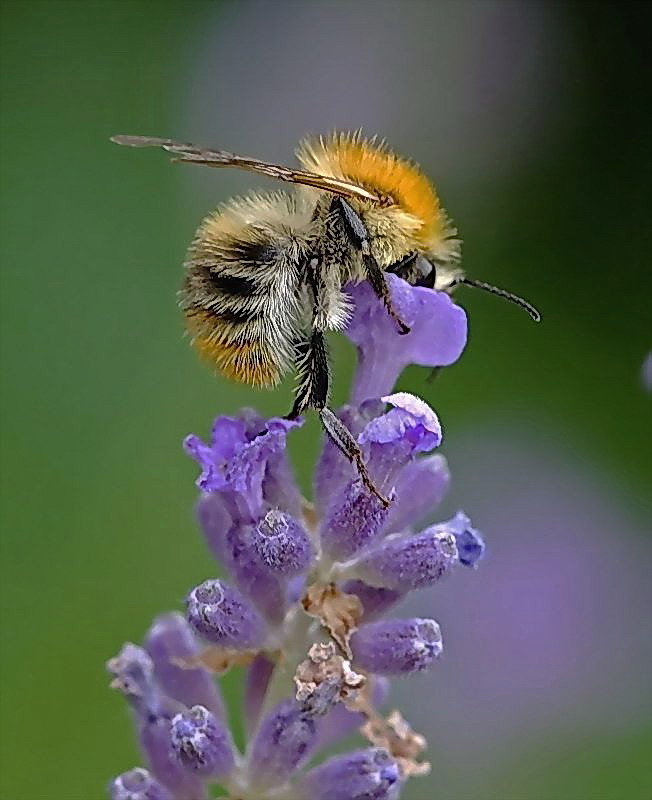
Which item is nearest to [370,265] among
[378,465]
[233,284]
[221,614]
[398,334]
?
[398,334]

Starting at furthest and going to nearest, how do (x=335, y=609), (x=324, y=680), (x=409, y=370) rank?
(x=409, y=370) < (x=335, y=609) < (x=324, y=680)

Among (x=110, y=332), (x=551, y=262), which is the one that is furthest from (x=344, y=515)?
(x=551, y=262)

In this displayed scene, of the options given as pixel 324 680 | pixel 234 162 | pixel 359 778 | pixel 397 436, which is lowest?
pixel 359 778

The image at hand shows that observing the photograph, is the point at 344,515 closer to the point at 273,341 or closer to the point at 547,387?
the point at 273,341

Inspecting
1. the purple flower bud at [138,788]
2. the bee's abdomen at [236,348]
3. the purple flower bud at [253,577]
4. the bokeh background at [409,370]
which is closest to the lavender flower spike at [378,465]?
the purple flower bud at [253,577]

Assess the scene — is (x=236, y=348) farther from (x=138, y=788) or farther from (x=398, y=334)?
(x=138, y=788)

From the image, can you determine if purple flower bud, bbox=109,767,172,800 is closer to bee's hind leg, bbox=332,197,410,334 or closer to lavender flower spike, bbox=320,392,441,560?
lavender flower spike, bbox=320,392,441,560

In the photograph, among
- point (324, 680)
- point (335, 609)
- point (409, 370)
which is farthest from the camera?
point (409, 370)
